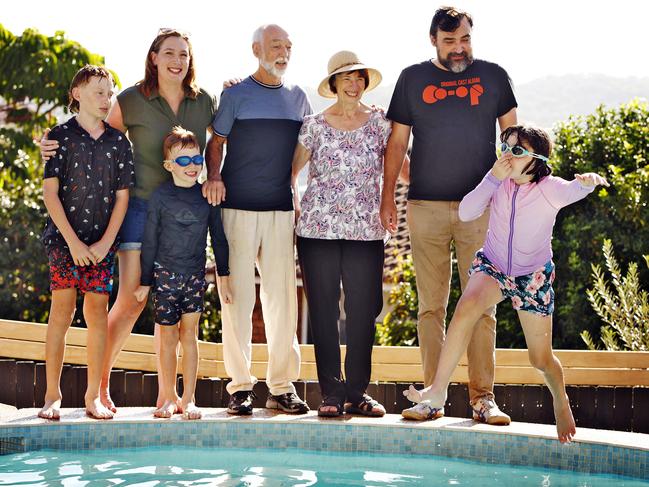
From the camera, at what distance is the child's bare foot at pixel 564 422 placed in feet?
19.4

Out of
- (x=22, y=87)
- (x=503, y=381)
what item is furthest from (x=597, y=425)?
(x=22, y=87)

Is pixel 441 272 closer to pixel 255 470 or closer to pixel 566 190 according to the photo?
pixel 566 190

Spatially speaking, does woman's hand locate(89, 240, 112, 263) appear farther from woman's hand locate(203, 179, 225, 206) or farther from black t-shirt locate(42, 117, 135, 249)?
woman's hand locate(203, 179, 225, 206)

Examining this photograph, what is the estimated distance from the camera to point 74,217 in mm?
6195

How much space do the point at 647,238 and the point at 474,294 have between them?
15.2 ft

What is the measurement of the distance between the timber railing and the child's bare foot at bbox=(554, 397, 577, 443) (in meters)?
1.74

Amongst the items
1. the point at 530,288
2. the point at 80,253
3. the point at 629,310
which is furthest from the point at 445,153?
the point at 629,310

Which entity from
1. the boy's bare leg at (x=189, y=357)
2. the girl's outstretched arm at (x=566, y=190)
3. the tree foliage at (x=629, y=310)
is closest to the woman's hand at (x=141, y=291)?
the boy's bare leg at (x=189, y=357)

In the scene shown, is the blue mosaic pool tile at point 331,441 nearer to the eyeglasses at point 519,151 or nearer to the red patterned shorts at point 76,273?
the red patterned shorts at point 76,273

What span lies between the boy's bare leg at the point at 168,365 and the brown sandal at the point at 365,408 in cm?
110

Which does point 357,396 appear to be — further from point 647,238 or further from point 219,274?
point 647,238

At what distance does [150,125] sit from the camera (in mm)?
6297

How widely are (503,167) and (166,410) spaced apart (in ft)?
8.37

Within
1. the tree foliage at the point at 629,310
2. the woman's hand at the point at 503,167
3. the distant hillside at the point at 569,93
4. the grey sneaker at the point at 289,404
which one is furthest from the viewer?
the distant hillside at the point at 569,93
